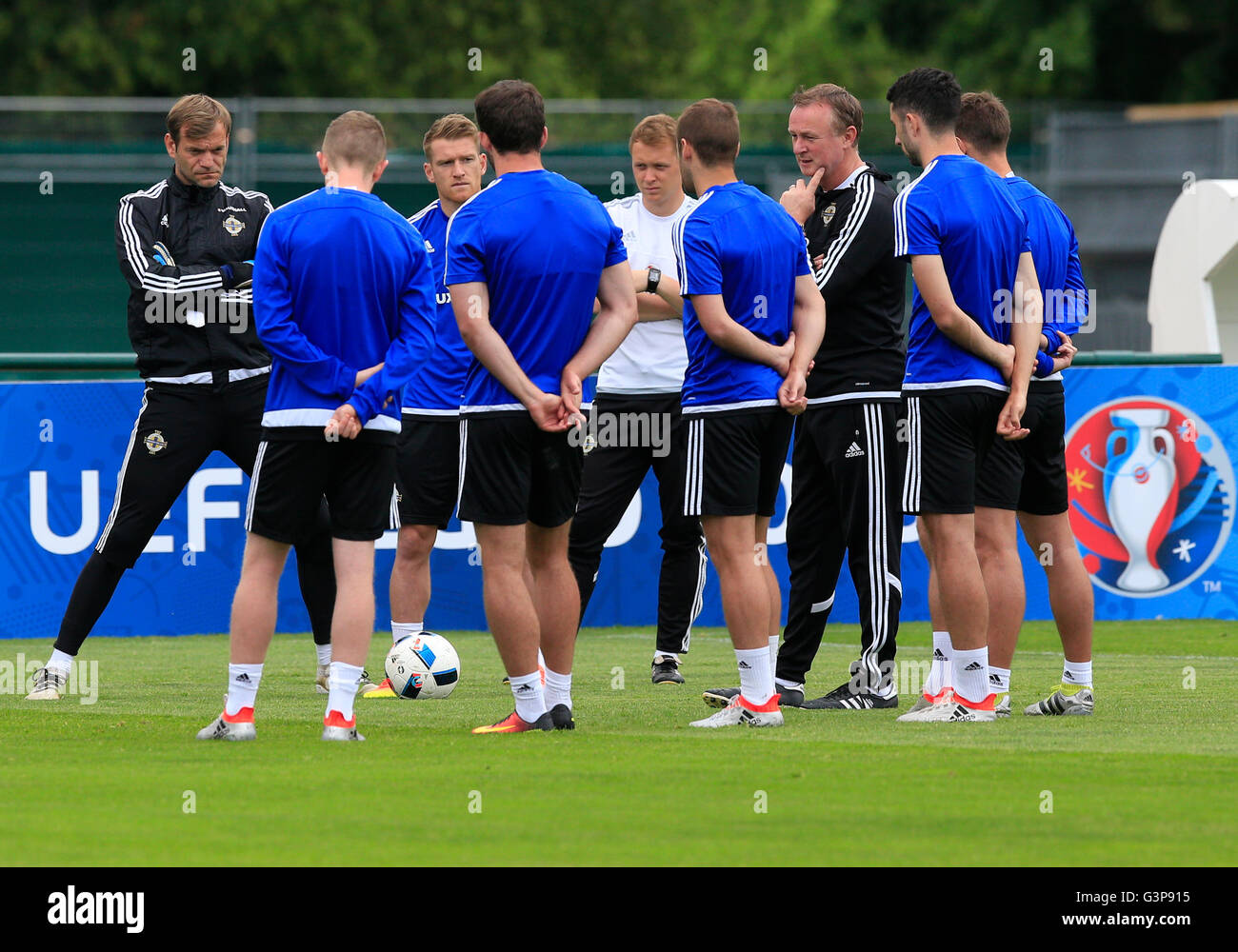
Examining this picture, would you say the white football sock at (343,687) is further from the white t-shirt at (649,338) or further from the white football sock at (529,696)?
the white t-shirt at (649,338)

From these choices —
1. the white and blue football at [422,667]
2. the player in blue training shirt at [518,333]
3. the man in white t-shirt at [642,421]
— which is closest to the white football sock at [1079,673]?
the man in white t-shirt at [642,421]

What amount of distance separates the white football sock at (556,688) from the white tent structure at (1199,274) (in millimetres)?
8888

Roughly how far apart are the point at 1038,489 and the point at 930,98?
162 cm

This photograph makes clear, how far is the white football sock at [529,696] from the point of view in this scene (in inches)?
288

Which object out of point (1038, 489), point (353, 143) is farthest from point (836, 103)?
point (353, 143)

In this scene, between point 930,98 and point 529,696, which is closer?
point 529,696

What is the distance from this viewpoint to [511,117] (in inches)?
280

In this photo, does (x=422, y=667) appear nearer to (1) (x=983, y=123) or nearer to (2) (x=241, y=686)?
(2) (x=241, y=686)

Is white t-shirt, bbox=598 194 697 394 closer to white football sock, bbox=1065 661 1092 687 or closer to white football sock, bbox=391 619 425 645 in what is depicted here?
white football sock, bbox=391 619 425 645

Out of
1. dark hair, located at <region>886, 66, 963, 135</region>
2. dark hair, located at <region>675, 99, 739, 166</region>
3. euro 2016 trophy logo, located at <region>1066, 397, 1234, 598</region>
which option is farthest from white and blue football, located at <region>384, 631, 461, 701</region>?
euro 2016 trophy logo, located at <region>1066, 397, 1234, 598</region>

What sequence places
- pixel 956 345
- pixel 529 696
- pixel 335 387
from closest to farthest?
pixel 335 387, pixel 529 696, pixel 956 345

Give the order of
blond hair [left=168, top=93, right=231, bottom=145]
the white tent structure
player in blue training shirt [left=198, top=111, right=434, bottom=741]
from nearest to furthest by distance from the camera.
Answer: player in blue training shirt [left=198, top=111, right=434, bottom=741] < blond hair [left=168, top=93, right=231, bottom=145] < the white tent structure

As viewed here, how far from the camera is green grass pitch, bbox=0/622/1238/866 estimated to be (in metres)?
5.13

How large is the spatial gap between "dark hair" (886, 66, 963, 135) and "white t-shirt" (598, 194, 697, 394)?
73.4 inches
